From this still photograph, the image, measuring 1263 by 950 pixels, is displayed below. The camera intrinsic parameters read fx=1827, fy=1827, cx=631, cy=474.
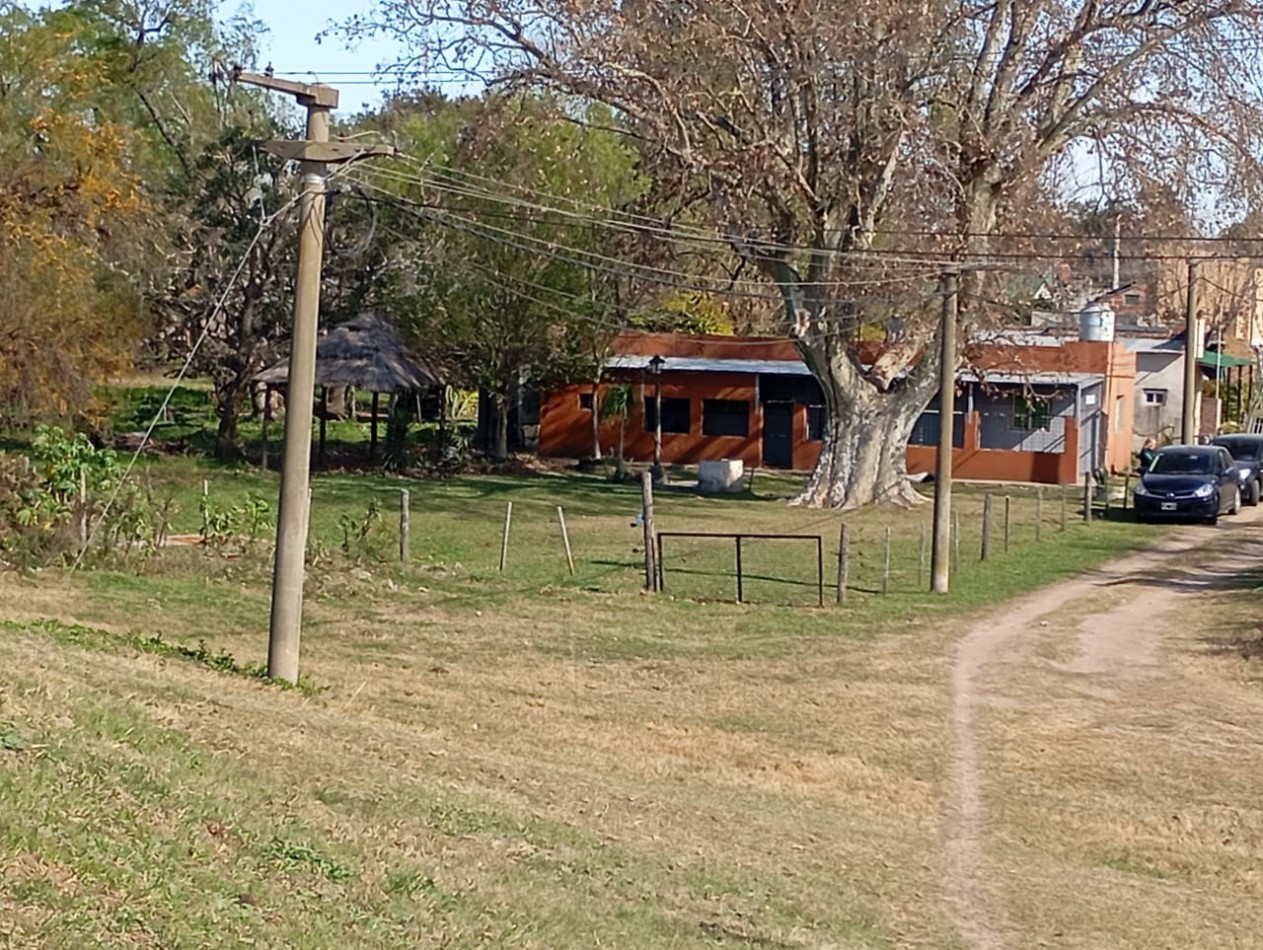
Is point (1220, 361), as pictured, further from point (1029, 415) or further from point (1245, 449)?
point (1245, 449)

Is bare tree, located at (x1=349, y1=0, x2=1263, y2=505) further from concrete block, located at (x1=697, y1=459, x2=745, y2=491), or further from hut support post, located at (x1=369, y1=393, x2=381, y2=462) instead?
hut support post, located at (x1=369, y1=393, x2=381, y2=462)

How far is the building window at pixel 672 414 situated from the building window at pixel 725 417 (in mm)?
613

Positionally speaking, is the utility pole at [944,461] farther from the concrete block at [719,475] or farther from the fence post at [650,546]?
the concrete block at [719,475]

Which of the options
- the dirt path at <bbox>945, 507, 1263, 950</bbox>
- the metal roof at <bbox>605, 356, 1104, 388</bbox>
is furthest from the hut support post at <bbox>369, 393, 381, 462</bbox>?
the dirt path at <bbox>945, 507, 1263, 950</bbox>

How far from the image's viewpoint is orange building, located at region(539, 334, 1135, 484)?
49.6m

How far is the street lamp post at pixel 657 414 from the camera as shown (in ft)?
164

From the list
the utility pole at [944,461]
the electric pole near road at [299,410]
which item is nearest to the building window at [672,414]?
the utility pole at [944,461]

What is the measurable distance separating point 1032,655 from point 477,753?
10.1 metres

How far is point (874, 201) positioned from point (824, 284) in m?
2.04

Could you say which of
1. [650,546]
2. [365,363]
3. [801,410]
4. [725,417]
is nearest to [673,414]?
[725,417]

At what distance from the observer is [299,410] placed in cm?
1592

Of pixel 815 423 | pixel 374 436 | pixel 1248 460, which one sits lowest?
pixel 374 436

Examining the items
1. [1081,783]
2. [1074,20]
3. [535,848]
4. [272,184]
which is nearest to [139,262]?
[272,184]

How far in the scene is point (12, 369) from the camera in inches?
1444
